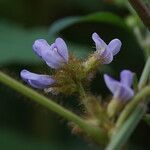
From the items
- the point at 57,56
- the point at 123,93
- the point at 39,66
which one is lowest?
the point at 123,93

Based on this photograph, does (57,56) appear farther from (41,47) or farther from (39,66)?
(39,66)

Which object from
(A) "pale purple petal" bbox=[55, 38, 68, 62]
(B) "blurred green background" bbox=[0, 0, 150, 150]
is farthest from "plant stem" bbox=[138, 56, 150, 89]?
(B) "blurred green background" bbox=[0, 0, 150, 150]

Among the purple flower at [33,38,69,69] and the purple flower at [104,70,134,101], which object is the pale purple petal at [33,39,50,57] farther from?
the purple flower at [104,70,134,101]

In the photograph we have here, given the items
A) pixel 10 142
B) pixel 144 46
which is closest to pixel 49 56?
pixel 144 46

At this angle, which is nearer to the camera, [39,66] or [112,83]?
[112,83]

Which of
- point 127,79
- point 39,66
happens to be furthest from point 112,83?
point 39,66

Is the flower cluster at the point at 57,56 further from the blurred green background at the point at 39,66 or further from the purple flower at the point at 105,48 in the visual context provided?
the blurred green background at the point at 39,66

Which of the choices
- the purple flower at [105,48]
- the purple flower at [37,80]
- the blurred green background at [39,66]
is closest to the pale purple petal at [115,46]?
the purple flower at [105,48]
